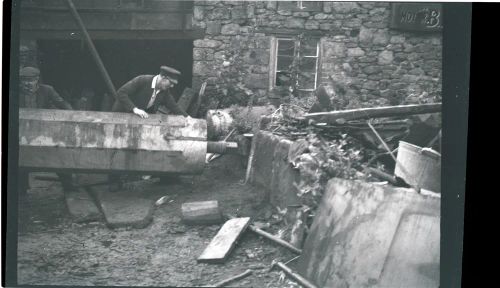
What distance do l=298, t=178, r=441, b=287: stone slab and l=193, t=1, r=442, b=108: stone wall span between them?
3.92 feet

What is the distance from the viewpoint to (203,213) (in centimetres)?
440

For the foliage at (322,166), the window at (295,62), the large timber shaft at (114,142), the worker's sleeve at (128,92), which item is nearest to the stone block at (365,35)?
the window at (295,62)

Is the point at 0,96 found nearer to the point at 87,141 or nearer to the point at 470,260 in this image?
the point at 87,141

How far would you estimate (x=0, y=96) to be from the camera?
429 cm

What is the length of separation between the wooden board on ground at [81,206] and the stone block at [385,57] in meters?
3.35

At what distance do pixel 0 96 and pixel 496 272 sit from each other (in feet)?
15.6

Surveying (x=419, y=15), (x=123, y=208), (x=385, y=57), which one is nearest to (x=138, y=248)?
(x=123, y=208)

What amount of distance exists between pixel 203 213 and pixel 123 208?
2.70 ft

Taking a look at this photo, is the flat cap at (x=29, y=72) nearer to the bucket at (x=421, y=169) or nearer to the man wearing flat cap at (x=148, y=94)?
the man wearing flat cap at (x=148, y=94)

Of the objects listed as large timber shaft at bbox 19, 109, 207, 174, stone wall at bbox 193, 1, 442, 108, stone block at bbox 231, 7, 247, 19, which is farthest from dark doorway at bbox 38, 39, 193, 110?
stone block at bbox 231, 7, 247, 19

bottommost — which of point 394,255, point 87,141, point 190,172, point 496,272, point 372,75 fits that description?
point 496,272

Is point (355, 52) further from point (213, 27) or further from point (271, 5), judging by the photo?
point (213, 27)

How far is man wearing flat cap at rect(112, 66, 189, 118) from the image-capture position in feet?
15.5

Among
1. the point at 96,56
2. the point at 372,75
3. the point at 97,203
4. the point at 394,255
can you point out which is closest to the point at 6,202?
the point at 97,203
